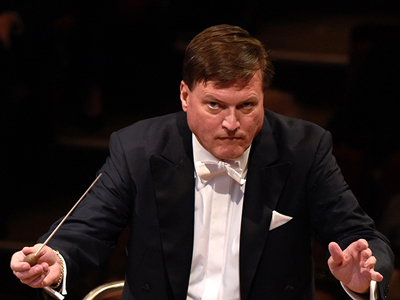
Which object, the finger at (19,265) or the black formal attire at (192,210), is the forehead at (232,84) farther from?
the finger at (19,265)

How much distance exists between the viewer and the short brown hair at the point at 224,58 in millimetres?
1708

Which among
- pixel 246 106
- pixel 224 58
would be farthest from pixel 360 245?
pixel 224 58

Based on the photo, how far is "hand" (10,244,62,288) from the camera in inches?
60.4

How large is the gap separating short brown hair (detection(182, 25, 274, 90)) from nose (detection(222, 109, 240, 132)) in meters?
0.10

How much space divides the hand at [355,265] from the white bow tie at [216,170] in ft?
1.34

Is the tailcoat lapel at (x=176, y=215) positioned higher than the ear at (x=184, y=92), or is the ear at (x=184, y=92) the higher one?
the ear at (x=184, y=92)

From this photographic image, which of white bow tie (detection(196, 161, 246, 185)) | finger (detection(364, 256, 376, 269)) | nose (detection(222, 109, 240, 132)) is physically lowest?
finger (detection(364, 256, 376, 269))

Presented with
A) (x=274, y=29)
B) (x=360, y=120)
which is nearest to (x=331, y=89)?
(x=360, y=120)

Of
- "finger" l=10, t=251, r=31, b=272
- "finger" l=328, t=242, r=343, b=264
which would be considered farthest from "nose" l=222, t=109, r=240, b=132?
"finger" l=10, t=251, r=31, b=272

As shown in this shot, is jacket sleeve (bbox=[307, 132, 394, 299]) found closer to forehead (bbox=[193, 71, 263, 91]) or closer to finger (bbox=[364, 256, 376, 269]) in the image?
finger (bbox=[364, 256, 376, 269])

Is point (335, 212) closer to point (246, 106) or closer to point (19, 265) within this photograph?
point (246, 106)

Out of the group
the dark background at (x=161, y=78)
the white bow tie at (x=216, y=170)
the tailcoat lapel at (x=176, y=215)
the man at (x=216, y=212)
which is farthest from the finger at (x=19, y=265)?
the dark background at (x=161, y=78)

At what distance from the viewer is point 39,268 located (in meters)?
1.56

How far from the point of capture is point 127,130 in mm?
2016
